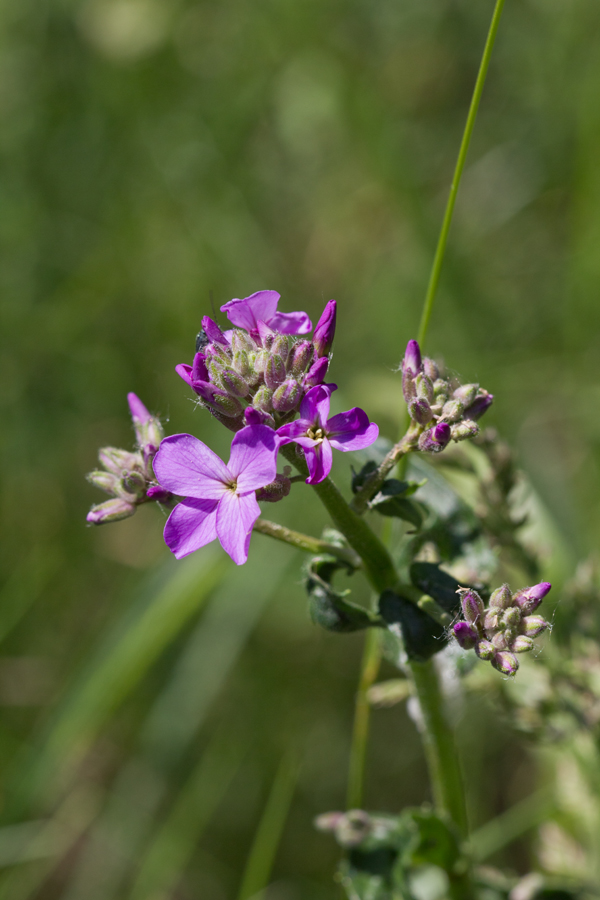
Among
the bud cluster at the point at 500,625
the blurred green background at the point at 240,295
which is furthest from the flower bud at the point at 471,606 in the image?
the blurred green background at the point at 240,295

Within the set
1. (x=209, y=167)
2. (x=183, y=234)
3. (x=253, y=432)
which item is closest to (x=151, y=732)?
(x=253, y=432)

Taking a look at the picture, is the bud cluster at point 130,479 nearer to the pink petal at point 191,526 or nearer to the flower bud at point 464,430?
the pink petal at point 191,526

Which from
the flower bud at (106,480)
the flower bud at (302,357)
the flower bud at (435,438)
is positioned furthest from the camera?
the flower bud at (106,480)

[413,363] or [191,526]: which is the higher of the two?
[413,363]

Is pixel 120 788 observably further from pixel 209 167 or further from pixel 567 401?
pixel 209 167

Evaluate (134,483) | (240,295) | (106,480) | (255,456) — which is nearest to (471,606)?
(255,456)

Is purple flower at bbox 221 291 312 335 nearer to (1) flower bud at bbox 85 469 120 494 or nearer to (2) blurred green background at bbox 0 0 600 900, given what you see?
(1) flower bud at bbox 85 469 120 494

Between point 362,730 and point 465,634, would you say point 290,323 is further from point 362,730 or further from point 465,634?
point 362,730

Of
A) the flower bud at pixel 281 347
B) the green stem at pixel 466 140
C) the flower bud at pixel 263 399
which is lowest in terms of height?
the flower bud at pixel 263 399
